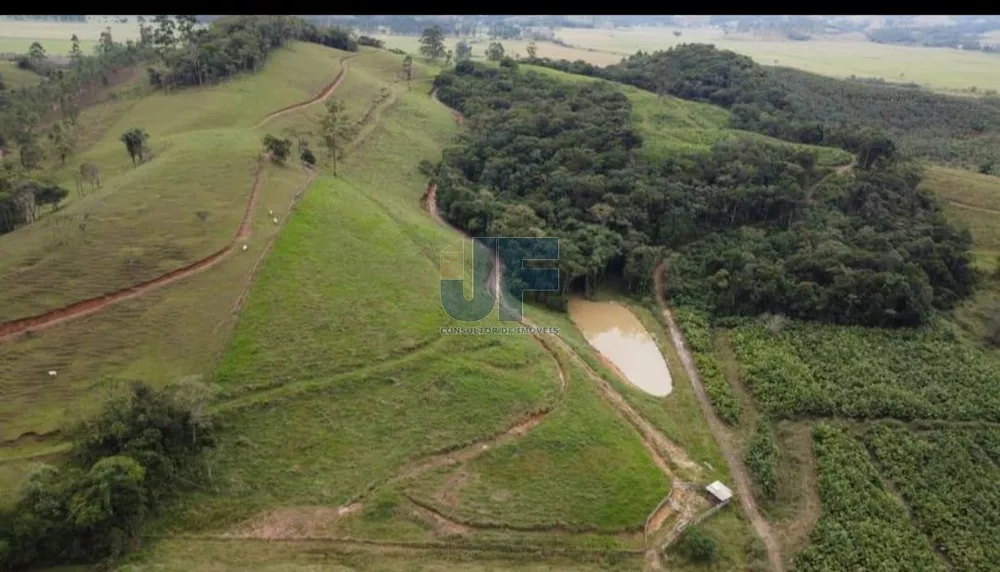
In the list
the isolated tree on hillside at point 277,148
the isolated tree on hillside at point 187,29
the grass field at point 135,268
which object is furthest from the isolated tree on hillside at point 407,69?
the isolated tree on hillside at point 277,148

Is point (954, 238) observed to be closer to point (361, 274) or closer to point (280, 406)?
point (361, 274)

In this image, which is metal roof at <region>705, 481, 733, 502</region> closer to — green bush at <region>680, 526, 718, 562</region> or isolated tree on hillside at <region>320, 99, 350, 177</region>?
green bush at <region>680, 526, 718, 562</region>

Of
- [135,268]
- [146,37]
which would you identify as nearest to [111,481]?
[135,268]

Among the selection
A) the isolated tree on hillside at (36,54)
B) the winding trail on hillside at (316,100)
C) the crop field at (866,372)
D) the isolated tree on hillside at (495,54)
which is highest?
the isolated tree on hillside at (495,54)

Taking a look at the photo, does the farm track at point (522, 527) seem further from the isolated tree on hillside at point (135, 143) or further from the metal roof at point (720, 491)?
the isolated tree on hillside at point (135, 143)

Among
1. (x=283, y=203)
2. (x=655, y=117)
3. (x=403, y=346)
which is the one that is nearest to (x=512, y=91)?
(x=655, y=117)

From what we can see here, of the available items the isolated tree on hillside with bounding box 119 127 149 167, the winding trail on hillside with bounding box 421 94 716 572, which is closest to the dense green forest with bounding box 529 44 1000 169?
the winding trail on hillside with bounding box 421 94 716 572
